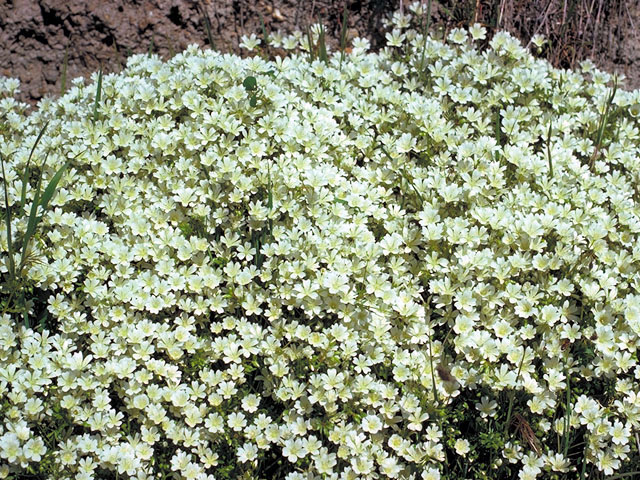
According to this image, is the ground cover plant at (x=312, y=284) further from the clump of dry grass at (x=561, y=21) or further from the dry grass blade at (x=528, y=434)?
the clump of dry grass at (x=561, y=21)

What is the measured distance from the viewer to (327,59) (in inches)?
158

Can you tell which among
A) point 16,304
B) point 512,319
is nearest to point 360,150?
point 512,319

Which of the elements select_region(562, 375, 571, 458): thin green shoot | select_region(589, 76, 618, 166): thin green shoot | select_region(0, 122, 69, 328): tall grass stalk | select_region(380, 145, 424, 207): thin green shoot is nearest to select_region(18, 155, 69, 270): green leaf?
select_region(0, 122, 69, 328): tall grass stalk

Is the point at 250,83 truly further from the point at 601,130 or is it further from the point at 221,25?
the point at 601,130

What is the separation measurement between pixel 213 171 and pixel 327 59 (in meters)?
1.11

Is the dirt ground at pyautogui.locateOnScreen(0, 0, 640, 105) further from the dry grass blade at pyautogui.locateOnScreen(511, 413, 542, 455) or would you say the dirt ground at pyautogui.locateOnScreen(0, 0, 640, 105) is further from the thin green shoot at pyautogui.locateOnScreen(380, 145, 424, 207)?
the dry grass blade at pyautogui.locateOnScreen(511, 413, 542, 455)

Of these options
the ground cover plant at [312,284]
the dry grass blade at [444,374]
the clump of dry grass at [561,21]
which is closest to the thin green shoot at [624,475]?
the ground cover plant at [312,284]

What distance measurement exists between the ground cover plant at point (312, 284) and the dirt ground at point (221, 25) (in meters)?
0.80

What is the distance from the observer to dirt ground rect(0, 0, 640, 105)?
4395 millimetres

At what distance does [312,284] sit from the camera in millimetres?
2969

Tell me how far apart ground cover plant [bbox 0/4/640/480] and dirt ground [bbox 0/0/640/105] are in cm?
80

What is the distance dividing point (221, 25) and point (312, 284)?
2301mm

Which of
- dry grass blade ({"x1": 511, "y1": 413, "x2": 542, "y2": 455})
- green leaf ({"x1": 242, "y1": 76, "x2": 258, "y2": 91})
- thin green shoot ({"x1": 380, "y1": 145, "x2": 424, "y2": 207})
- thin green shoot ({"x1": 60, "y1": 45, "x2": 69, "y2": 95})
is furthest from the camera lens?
thin green shoot ({"x1": 60, "y1": 45, "x2": 69, "y2": 95})

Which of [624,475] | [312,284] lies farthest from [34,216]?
[624,475]
